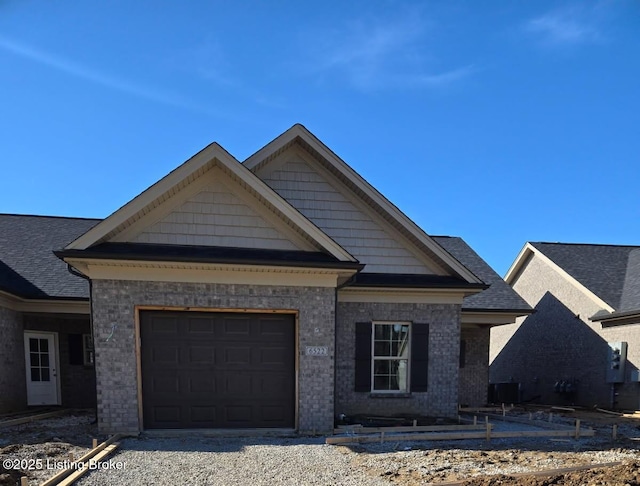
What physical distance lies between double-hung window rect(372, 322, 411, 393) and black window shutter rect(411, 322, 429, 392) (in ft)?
0.72

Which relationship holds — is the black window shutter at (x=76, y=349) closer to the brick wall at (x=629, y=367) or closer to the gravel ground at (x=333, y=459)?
the gravel ground at (x=333, y=459)

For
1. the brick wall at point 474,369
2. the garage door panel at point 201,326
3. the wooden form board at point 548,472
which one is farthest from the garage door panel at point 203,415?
the brick wall at point 474,369

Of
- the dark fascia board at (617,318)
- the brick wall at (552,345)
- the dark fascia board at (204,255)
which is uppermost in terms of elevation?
the dark fascia board at (204,255)

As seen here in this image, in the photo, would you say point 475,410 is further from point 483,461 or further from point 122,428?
point 122,428

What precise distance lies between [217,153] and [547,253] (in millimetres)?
15602

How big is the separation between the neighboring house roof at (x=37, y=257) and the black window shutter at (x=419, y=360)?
9041 mm

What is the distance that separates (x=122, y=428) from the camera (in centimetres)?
816

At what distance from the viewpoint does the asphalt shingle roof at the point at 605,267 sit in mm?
14984

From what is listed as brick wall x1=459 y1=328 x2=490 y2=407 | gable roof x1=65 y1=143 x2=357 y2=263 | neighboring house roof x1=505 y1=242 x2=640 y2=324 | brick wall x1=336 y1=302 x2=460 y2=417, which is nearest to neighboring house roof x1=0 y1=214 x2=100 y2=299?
gable roof x1=65 y1=143 x2=357 y2=263

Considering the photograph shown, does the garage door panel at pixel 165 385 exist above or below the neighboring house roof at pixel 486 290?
below

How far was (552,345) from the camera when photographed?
17.3m

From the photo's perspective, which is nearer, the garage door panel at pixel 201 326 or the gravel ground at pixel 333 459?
the gravel ground at pixel 333 459

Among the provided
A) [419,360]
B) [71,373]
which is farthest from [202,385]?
[71,373]

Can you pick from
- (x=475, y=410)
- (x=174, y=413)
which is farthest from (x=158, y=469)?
(x=475, y=410)
